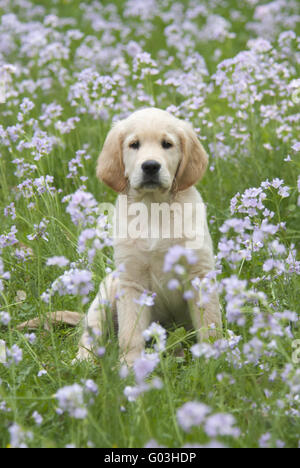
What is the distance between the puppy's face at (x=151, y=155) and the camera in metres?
3.04

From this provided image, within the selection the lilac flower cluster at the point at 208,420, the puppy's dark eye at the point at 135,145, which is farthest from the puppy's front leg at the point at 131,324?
the lilac flower cluster at the point at 208,420

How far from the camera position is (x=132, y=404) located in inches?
90.4

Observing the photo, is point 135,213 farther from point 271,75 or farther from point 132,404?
point 271,75

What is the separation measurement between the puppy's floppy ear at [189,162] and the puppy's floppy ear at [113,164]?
0.29 meters

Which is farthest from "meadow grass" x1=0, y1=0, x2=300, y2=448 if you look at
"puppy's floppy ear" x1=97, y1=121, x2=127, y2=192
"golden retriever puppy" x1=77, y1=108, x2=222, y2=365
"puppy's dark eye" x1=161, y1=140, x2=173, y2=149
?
"puppy's dark eye" x1=161, y1=140, x2=173, y2=149

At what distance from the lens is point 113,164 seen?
3.31 m

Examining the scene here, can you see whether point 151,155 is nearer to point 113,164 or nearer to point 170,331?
point 113,164

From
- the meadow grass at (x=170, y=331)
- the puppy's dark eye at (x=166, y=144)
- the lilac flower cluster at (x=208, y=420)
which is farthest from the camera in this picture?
the puppy's dark eye at (x=166, y=144)

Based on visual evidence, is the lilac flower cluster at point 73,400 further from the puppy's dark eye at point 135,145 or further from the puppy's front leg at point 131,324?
the puppy's dark eye at point 135,145

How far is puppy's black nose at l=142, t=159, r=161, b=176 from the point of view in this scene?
3000 mm

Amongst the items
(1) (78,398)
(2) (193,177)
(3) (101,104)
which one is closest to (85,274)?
(1) (78,398)

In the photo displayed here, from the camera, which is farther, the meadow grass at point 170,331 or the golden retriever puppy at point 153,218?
the golden retriever puppy at point 153,218

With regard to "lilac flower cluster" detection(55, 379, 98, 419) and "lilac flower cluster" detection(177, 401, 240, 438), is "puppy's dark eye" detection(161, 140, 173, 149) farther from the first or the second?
"lilac flower cluster" detection(177, 401, 240, 438)

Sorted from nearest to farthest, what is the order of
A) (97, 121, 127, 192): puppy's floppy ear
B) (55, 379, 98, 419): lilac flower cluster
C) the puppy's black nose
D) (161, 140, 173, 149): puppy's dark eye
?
(55, 379, 98, 419): lilac flower cluster → the puppy's black nose → (161, 140, 173, 149): puppy's dark eye → (97, 121, 127, 192): puppy's floppy ear
